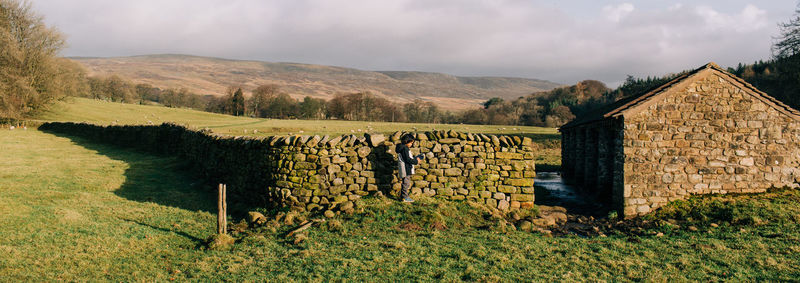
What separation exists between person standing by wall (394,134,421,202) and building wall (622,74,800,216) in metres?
6.31

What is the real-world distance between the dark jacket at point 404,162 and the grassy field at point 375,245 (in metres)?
0.86

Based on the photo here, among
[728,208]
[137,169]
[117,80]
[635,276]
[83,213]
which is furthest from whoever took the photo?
[117,80]

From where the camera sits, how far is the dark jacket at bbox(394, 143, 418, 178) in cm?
1070

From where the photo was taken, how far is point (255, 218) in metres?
10.2

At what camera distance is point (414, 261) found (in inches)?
286

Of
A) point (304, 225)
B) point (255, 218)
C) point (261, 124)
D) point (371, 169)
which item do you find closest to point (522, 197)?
point (371, 169)

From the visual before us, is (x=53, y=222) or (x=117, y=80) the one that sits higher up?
(x=117, y=80)

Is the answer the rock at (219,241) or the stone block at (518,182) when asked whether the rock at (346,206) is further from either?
the stone block at (518,182)

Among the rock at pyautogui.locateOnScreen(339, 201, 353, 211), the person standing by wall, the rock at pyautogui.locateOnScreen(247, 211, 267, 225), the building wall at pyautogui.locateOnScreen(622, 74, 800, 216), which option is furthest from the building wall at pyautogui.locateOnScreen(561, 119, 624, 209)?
the rock at pyautogui.locateOnScreen(247, 211, 267, 225)

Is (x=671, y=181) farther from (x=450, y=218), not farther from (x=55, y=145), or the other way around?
(x=55, y=145)

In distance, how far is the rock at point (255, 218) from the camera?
10055mm

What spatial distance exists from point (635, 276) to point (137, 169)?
17.4 metres

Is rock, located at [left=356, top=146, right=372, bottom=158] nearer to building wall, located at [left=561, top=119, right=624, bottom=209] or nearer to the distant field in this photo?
building wall, located at [left=561, top=119, right=624, bottom=209]

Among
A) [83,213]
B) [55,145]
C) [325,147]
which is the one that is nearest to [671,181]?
[325,147]
